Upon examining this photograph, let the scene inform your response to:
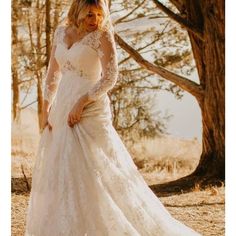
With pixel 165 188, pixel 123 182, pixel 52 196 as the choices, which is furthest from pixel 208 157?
pixel 52 196

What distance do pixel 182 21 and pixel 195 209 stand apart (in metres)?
1.20

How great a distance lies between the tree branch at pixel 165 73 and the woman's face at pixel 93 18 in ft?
3.79

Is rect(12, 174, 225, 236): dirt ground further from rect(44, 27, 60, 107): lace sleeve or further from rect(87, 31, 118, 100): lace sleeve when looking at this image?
rect(87, 31, 118, 100): lace sleeve

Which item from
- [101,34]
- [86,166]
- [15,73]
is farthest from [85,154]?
[15,73]

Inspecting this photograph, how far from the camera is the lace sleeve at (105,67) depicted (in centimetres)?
246

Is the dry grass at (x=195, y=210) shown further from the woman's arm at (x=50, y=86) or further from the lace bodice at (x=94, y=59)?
the lace bodice at (x=94, y=59)

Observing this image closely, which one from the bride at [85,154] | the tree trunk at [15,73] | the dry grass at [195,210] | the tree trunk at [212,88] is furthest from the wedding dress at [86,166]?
the tree trunk at [212,88]

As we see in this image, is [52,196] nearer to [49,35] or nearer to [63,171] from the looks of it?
[63,171]

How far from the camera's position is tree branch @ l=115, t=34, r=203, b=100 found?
3.64m

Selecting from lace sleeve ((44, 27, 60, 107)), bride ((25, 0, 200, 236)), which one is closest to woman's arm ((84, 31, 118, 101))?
bride ((25, 0, 200, 236))

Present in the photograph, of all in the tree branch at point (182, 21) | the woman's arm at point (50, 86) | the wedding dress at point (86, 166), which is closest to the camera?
the wedding dress at point (86, 166)

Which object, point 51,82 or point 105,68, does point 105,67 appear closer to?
point 105,68

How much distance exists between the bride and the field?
66cm
